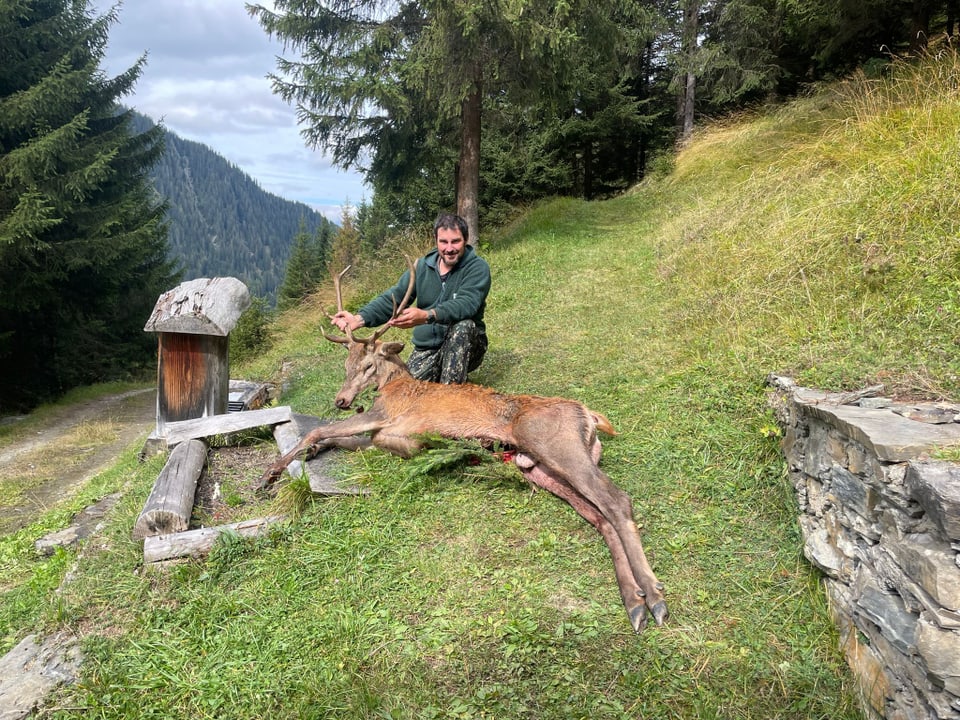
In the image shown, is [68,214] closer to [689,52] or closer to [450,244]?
[450,244]

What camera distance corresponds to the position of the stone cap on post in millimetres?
5574

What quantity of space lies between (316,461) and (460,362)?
Result: 4.95 ft

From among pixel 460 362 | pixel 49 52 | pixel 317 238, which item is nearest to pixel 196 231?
pixel 317 238

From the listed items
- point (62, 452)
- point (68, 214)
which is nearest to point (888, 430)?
point (62, 452)

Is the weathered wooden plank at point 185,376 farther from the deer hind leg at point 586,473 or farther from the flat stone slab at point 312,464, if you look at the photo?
the deer hind leg at point 586,473

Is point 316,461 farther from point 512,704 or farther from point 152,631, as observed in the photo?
point 512,704

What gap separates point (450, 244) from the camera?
5.43 m

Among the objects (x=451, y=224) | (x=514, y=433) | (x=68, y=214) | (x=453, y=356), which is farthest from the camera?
(x=68, y=214)

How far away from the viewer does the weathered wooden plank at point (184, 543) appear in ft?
11.5

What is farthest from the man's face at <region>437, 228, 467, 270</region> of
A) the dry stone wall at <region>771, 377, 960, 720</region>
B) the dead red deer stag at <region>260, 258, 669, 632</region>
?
the dry stone wall at <region>771, 377, 960, 720</region>

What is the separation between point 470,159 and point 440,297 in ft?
26.8

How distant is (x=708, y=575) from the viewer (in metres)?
3.04

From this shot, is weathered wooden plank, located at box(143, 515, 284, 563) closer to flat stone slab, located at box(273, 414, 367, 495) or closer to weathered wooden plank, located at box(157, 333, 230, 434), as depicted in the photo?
flat stone slab, located at box(273, 414, 367, 495)

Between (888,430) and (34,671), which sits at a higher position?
(888,430)
